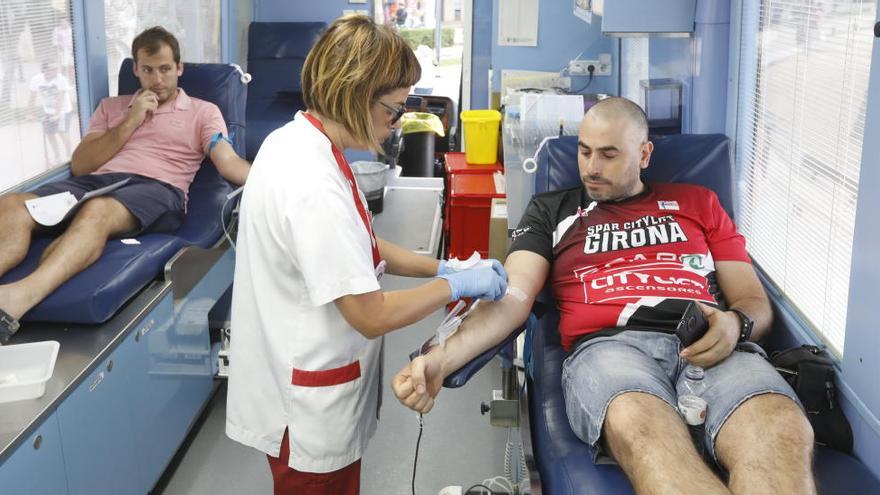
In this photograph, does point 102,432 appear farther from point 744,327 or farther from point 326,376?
A: point 744,327

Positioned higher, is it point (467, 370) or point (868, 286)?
point (868, 286)

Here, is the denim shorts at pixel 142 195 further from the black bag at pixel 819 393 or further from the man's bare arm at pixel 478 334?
the black bag at pixel 819 393

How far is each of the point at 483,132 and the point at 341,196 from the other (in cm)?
269

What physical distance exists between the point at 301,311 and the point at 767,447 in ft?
2.90

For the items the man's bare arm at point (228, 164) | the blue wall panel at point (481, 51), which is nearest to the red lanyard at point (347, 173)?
the man's bare arm at point (228, 164)

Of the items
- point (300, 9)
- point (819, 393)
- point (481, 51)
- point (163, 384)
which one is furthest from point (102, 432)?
point (481, 51)

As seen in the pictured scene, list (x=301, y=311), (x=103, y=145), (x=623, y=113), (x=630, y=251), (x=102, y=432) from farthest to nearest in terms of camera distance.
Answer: (x=103, y=145) → (x=623, y=113) → (x=630, y=251) → (x=102, y=432) → (x=301, y=311)

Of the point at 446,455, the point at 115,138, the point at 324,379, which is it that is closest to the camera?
the point at 324,379

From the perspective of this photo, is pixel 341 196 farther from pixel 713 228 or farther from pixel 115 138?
pixel 115 138

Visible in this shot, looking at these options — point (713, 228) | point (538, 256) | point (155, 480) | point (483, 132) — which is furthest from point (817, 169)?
point (483, 132)

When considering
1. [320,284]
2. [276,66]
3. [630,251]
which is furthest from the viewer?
[276,66]

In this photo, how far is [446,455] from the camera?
2.61 m

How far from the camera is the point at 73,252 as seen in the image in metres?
2.32

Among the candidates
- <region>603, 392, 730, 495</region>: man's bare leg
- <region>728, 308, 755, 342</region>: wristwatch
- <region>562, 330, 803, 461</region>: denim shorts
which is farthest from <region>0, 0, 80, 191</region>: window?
<region>728, 308, 755, 342</region>: wristwatch
